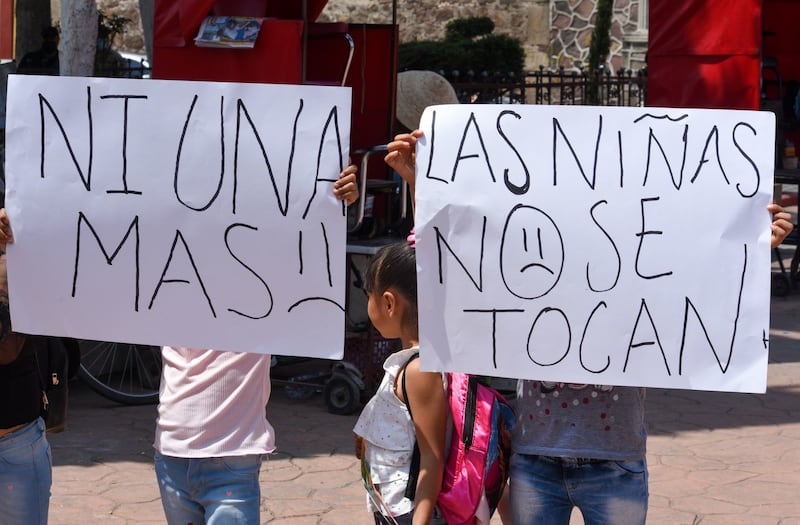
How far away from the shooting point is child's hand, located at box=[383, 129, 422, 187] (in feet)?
8.25

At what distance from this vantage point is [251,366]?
2.78m

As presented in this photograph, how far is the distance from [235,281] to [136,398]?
368 centimetres

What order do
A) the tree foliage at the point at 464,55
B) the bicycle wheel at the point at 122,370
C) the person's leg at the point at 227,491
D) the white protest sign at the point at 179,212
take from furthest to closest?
the tree foliage at the point at 464,55, the bicycle wheel at the point at 122,370, the person's leg at the point at 227,491, the white protest sign at the point at 179,212

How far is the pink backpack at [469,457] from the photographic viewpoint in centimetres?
257

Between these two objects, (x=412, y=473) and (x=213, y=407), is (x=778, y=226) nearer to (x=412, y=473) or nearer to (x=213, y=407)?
(x=412, y=473)

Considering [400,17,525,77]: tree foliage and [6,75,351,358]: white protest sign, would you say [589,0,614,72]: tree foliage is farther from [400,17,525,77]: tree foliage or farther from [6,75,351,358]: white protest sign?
[6,75,351,358]: white protest sign

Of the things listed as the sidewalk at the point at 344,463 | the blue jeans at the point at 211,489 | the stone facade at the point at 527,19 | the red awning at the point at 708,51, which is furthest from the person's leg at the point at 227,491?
the stone facade at the point at 527,19

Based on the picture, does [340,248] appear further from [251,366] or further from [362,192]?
[362,192]

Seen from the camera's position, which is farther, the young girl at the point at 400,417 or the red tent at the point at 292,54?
the red tent at the point at 292,54

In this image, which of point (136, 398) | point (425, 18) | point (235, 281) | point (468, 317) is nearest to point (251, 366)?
point (235, 281)

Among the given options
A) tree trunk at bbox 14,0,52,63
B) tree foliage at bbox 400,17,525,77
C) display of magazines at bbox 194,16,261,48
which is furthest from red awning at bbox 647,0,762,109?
tree foliage at bbox 400,17,525,77

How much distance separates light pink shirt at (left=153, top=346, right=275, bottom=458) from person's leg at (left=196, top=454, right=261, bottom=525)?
37 mm

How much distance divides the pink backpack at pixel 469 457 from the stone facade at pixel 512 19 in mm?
18204

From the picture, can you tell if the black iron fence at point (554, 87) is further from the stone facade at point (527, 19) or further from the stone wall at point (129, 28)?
the stone wall at point (129, 28)
